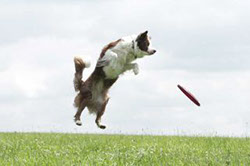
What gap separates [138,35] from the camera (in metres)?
A: 10.9

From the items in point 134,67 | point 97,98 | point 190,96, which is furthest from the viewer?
point 97,98

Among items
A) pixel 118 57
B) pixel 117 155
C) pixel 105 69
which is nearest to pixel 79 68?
pixel 105 69

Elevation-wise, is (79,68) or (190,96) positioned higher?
(79,68)

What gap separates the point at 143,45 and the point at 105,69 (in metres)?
1.03

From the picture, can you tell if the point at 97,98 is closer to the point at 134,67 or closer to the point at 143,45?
the point at 134,67

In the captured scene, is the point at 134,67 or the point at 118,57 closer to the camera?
the point at 118,57

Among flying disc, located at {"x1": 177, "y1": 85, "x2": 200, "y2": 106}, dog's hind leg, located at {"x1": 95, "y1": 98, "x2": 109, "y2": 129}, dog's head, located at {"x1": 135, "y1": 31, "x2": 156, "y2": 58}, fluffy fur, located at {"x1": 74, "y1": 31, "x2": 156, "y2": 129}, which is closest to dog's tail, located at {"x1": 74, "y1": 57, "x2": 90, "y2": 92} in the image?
fluffy fur, located at {"x1": 74, "y1": 31, "x2": 156, "y2": 129}

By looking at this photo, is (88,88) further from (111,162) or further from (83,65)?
(111,162)

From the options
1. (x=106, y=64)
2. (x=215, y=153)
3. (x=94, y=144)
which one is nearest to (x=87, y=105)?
(x=106, y=64)

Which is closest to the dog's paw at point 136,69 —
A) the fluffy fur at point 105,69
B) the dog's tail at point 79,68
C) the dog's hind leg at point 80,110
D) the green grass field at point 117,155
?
the fluffy fur at point 105,69

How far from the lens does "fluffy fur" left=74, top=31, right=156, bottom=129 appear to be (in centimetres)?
1073

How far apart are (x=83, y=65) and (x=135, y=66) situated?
1.27 m

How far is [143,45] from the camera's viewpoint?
10.7 metres

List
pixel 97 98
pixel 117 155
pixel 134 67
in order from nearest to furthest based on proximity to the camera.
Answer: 1. pixel 117 155
2. pixel 134 67
3. pixel 97 98
